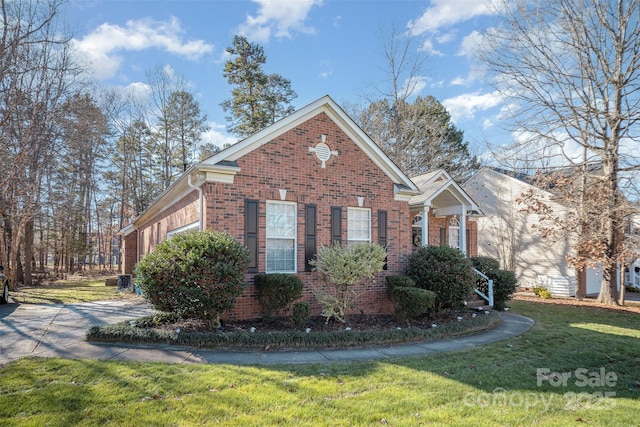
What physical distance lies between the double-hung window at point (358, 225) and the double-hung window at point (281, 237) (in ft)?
5.96

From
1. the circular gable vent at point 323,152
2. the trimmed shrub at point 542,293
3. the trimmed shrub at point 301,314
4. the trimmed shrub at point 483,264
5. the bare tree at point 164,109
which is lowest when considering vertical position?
the trimmed shrub at point 542,293

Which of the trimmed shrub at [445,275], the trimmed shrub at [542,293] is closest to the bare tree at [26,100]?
the trimmed shrub at [445,275]

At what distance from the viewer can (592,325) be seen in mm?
10562

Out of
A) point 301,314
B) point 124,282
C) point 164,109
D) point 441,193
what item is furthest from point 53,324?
point 164,109

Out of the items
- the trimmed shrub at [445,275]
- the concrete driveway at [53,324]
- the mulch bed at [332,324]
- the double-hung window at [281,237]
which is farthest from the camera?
the trimmed shrub at [445,275]

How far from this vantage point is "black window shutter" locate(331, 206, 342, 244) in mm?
10570

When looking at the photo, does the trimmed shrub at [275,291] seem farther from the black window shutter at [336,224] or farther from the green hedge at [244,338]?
the black window shutter at [336,224]

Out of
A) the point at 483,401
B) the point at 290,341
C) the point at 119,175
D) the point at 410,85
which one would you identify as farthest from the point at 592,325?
the point at 119,175

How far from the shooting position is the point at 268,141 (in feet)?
32.2

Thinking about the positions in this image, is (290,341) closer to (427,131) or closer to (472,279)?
(472,279)

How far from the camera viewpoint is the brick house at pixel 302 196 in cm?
917

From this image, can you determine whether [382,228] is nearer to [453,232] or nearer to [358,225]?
[358,225]

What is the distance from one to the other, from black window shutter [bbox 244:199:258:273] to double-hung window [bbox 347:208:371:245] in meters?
2.85

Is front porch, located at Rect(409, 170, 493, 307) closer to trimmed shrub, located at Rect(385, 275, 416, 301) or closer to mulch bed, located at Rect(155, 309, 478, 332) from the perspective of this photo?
trimmed shrub, located at Rect(385, 275, 416, 301)
